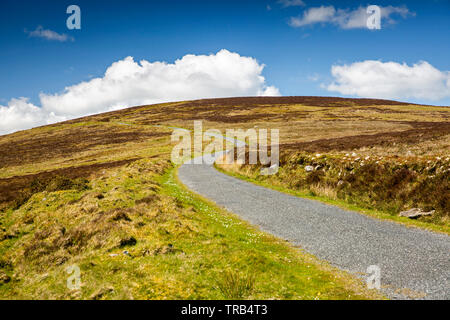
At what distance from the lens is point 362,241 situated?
974 centimetres

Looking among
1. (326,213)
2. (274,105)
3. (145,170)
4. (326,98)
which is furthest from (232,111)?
(326,213)

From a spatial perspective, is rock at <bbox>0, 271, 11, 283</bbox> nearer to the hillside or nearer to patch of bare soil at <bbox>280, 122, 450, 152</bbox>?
the hillside

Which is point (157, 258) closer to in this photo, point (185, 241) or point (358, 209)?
point (185, 241)

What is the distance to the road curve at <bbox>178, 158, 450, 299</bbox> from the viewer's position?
22.2 ft

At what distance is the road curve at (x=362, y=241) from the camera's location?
266 inches

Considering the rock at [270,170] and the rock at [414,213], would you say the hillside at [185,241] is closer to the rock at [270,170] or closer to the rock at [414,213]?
the rock at [414,213]

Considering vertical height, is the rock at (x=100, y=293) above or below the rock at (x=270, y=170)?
below

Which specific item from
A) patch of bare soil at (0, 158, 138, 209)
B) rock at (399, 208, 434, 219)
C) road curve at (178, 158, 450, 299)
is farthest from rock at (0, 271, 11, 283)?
patch of bare soil at (0, 158, 138, 209)

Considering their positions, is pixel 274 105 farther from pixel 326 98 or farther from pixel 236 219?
pixel 236 219

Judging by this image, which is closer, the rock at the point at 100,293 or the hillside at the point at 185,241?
the rock at the point at 100,293

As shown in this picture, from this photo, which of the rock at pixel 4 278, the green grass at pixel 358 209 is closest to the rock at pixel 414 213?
the green grass at pixel 358 209

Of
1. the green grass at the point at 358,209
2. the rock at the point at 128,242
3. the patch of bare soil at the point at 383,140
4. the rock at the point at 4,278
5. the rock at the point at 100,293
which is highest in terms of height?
the patch of bare soil at the point at 383,140

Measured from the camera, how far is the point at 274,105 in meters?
142

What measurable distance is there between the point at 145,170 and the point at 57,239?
865 inches
